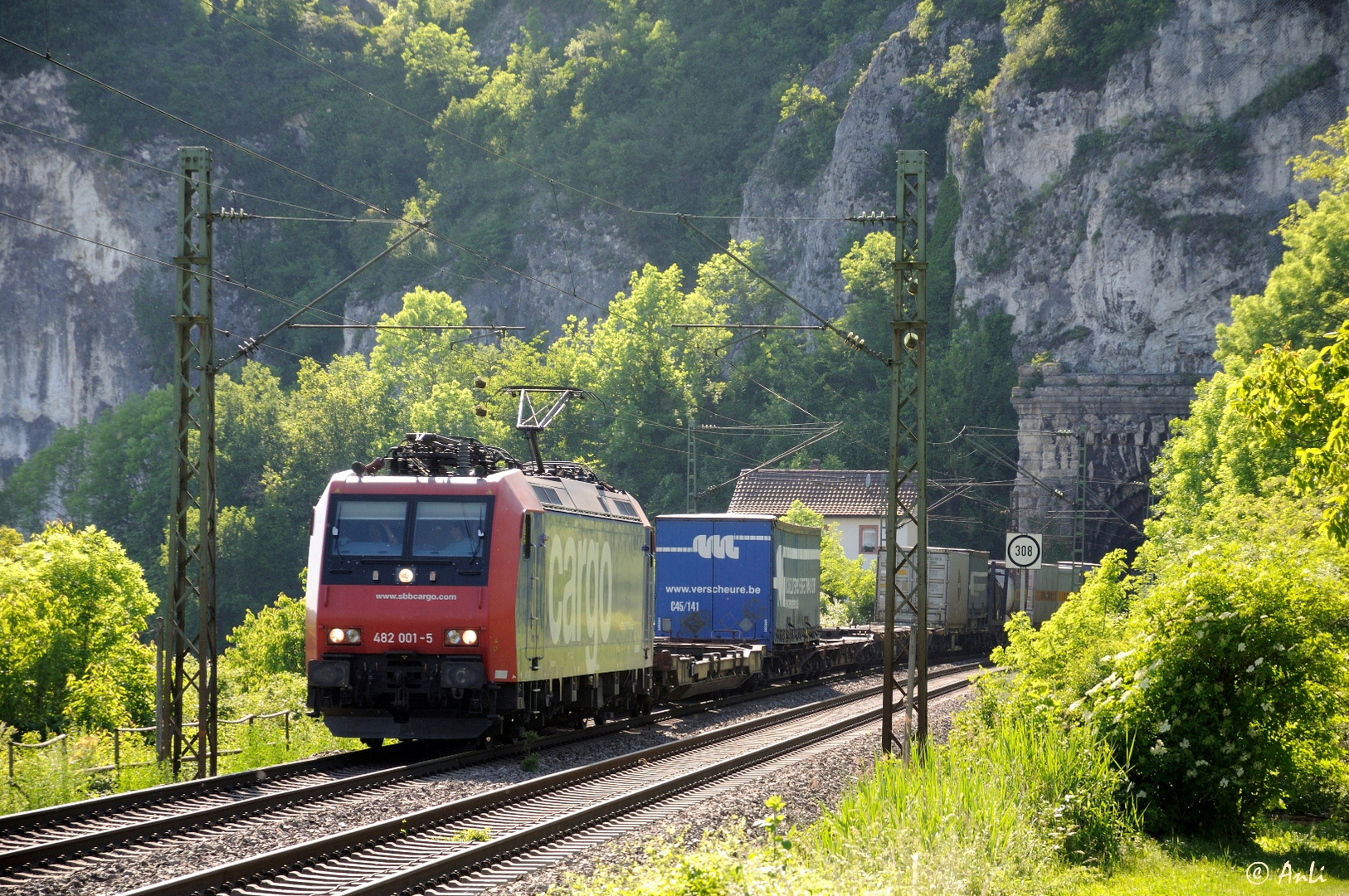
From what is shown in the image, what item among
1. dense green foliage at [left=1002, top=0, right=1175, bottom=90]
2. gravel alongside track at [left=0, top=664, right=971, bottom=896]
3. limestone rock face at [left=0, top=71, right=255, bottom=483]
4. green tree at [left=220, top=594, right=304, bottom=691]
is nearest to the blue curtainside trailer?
gravel alongside track at [left=0, top=664, right=971, bottom=896]

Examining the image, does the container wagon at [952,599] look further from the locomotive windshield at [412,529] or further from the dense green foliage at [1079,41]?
the dense green foliage at [1079,41]

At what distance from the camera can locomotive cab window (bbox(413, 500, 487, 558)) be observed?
17609mm

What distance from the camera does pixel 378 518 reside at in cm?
1775

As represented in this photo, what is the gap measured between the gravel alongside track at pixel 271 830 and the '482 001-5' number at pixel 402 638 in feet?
5.03

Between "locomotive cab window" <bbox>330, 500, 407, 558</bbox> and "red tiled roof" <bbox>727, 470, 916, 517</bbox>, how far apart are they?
181ft

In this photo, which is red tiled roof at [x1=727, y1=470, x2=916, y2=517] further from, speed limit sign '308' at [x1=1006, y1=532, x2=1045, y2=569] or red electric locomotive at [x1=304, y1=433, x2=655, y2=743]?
red electric locomotive at [x1=304, y1=433, x2=655, y2=743]

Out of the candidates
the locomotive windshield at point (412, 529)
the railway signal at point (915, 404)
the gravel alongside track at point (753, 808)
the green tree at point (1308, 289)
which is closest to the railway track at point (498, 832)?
the gravel alongside track at point (753, 808)

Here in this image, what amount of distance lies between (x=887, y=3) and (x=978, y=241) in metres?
37.7

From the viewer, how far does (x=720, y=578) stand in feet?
105

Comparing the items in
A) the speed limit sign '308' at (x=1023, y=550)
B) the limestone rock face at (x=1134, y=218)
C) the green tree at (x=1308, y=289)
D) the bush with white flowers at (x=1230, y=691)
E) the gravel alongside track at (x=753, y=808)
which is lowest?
the gravel alongside track at (x=753, y=808)

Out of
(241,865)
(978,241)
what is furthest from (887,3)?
(241,865)

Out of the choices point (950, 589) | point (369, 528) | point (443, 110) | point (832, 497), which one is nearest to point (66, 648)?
point (369, 528)

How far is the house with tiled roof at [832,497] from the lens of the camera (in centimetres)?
7362

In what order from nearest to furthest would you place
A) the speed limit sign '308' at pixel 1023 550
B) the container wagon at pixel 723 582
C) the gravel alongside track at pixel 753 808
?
the gravel alongside track at pixel 753 808 → the speed limit sign '308' at pixel 1023 550 → the container wagon at pixel 723 582
